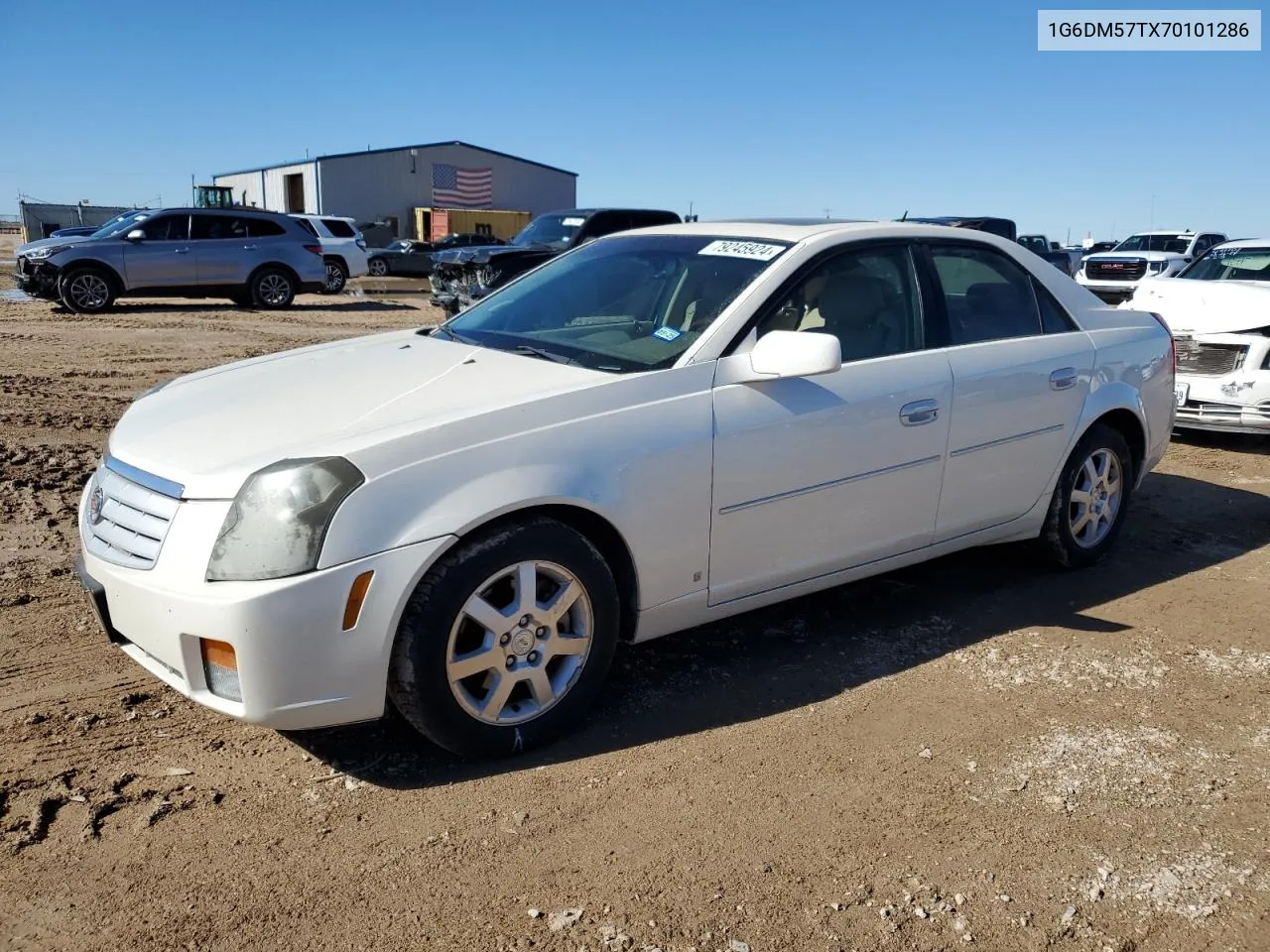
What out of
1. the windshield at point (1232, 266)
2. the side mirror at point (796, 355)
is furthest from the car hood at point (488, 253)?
the side mirror at point (796, 355)

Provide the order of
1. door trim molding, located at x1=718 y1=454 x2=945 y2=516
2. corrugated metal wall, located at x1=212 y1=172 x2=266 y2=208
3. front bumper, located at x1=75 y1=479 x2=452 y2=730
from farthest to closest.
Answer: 1. corrugated metal wall, located at x1=212 y1=172 x2=266 y2=208
2. door trim molding, located at x1=718 y1=454 x2=945 y2=516
3. front bumper, located at x1=75 y1=479 x2=452 y2=730

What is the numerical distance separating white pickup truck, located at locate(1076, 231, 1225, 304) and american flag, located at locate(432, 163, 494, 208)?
3279 cm

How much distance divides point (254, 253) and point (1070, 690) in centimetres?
1597

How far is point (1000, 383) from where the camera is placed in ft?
14.3

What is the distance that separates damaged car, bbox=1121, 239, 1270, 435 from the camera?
7.73 m

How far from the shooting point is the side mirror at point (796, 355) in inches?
137

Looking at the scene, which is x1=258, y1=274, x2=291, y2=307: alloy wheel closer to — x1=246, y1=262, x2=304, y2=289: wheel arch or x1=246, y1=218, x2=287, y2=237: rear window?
x1=246, y1=262, x2=304, y2=289: wheel arch

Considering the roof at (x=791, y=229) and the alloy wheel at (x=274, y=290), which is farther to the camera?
the alloy wheel at (x=274, y=290)

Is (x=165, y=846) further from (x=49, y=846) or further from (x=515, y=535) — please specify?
(x=515, y=535)

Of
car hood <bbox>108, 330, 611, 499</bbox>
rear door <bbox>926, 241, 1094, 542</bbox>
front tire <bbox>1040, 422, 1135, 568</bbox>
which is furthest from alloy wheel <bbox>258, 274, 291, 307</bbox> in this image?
front tire <bbox>1040, 422, 1135, 568</bbox>

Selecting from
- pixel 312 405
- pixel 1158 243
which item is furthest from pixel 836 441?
pixel 1158 243

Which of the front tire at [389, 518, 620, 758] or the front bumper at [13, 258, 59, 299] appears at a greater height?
the front bumper at [13, 258, 59, 299]

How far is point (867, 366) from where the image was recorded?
3980 millimetres

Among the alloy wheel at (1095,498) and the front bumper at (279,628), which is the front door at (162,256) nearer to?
the front bumper at (279,628)
